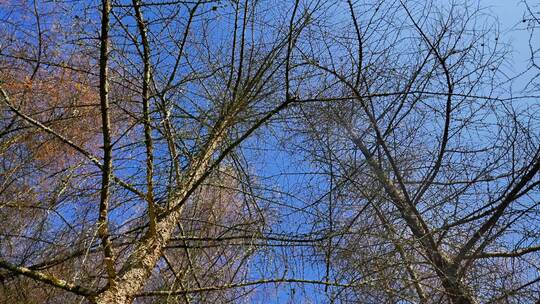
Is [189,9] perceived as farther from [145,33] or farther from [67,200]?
[67,200]

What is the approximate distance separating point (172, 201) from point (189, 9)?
71cm

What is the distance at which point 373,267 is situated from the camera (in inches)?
72.5

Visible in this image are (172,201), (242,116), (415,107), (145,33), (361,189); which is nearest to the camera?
(145,33)

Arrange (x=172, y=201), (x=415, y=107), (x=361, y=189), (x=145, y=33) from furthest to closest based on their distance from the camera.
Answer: (x=415, y=107) → (x=361, y=189) → (x=172, y=201) → (x=145, y=33)

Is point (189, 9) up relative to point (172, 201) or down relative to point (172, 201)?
up

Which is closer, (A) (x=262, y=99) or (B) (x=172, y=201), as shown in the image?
(B) (x=172, y=201)

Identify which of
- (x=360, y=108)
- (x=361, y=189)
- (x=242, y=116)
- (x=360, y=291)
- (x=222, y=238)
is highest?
(x=360, y=108)

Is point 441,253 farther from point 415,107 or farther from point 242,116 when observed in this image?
point 242,116

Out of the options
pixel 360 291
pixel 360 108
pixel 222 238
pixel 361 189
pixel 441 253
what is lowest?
pixel 360 291

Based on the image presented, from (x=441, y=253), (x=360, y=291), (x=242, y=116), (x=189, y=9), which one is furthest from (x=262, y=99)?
(x=441, y=253)

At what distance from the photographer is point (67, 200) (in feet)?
6.17

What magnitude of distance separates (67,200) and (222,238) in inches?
24.7

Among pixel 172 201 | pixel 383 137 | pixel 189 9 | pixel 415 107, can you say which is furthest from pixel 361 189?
pixel 189 9

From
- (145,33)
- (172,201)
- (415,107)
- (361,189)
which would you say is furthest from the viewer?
(415,107)
